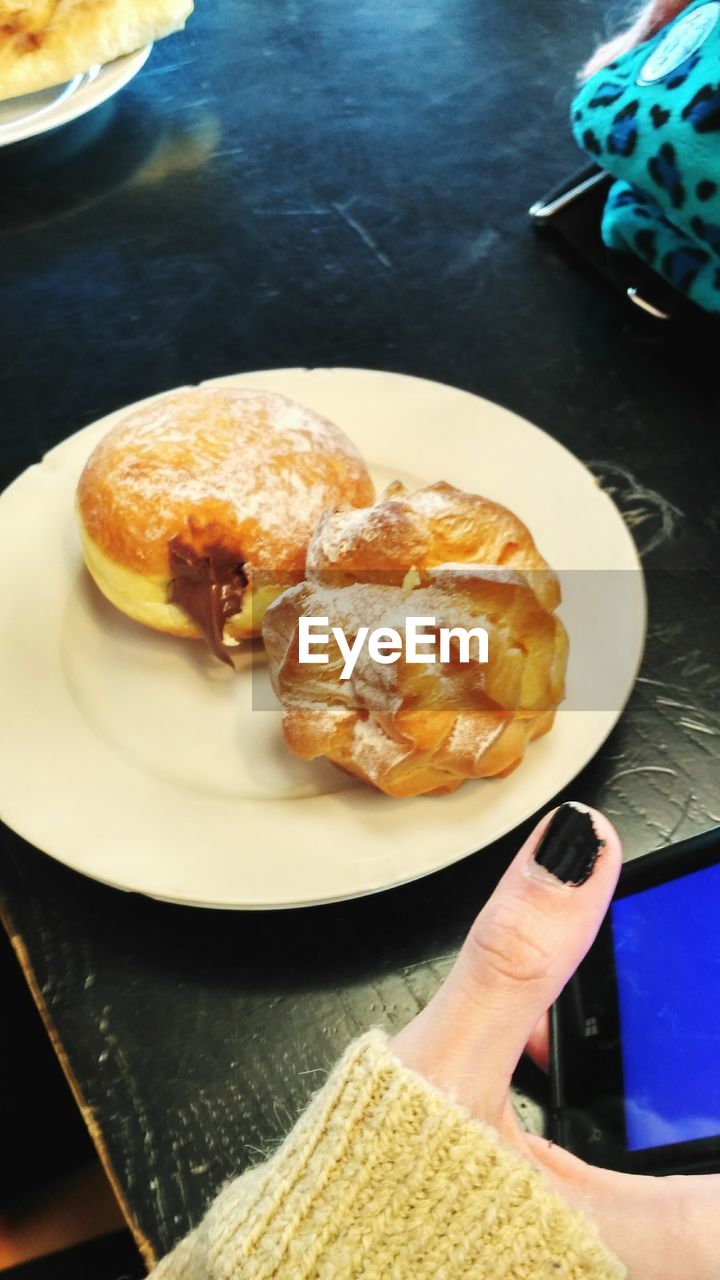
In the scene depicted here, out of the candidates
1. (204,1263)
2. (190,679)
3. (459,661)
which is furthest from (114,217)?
(204,1263)

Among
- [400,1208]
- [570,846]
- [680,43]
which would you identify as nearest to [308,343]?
[680,43]

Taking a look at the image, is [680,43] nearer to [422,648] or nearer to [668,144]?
[668,144]

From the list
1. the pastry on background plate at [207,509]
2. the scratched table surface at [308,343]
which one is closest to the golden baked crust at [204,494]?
the pastry on background plate at [207,509]

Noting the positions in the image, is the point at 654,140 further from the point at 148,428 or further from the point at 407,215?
the point at 148,428

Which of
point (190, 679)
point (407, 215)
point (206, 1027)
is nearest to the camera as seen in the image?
point (206, 1027)

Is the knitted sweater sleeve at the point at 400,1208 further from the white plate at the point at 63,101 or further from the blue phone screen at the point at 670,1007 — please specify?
the white plate at the point at 63,101
